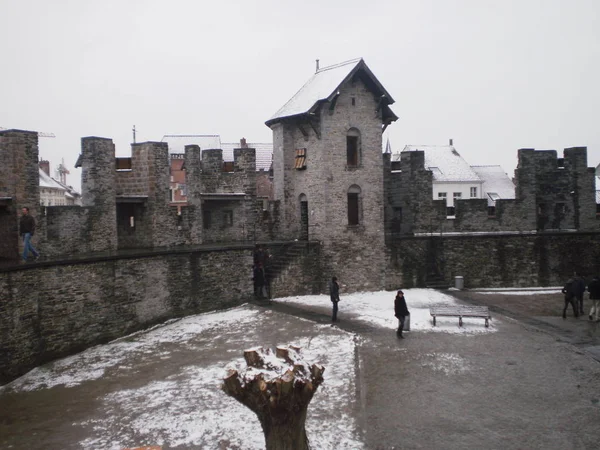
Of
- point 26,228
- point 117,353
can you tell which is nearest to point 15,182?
point 26,228

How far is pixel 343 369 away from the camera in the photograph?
13664 mm

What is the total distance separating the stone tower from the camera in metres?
23.1

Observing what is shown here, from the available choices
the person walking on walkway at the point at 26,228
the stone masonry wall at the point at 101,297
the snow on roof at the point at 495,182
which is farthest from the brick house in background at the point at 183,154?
the person walking on walkway at the point at 26,228

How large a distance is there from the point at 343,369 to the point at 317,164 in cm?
1132

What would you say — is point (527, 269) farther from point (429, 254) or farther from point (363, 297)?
point (363, 297)

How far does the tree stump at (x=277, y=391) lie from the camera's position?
23.7 feet

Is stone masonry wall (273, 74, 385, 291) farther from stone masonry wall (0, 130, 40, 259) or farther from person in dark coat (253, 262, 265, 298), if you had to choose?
stone masonry wall (0, 130, 40, 259)

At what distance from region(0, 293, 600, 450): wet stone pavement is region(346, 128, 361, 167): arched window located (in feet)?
27.0

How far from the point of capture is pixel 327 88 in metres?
23.1

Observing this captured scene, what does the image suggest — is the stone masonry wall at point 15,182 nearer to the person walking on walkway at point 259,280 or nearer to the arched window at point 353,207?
the person walking on walkway at point 259,280

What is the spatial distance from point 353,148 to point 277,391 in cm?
1765

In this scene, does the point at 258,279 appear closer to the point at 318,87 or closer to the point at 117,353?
the point at 117,353

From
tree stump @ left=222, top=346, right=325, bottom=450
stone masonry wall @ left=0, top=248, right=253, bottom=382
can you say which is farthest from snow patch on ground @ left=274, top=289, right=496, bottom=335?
tree stump @ left=222, top=346, right=325, bottom=450

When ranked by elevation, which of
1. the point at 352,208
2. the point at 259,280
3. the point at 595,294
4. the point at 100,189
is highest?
the point at 100,189
